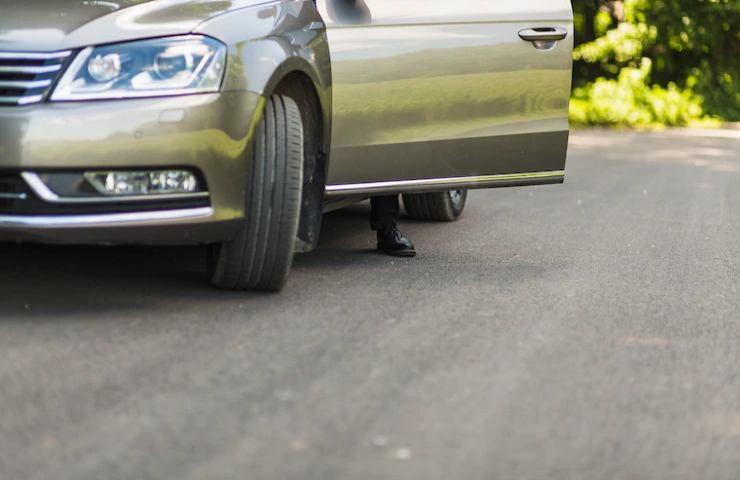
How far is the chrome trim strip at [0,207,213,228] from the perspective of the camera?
4.72 m

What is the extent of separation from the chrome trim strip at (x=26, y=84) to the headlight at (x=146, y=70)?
5 centimetres

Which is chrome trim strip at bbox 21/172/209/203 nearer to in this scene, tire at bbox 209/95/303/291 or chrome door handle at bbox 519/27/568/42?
tire at bbox 209/95/303/291

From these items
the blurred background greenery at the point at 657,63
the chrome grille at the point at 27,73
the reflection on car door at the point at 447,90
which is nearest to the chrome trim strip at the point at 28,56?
the chrome grille at the point at 27,73

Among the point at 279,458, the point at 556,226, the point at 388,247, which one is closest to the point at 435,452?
the point at 279,458

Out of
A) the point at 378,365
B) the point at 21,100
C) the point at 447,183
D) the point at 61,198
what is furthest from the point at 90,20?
the point at 447,183

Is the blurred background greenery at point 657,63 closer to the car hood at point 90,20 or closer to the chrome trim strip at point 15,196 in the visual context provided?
the car hood at point 90,20

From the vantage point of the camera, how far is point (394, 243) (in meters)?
6.63

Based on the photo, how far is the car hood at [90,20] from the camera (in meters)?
4.78

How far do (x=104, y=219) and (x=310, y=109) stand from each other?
3.88ft

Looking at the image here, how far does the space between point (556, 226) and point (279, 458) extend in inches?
207

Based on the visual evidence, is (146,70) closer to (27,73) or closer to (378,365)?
(27,73)

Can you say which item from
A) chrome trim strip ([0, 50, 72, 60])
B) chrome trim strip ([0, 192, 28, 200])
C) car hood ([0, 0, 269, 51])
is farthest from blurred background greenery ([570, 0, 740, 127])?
chrome trim strip ([0, 192, 28, 200])

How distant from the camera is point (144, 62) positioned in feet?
Result: 15.8

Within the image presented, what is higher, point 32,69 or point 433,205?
point 32,69
